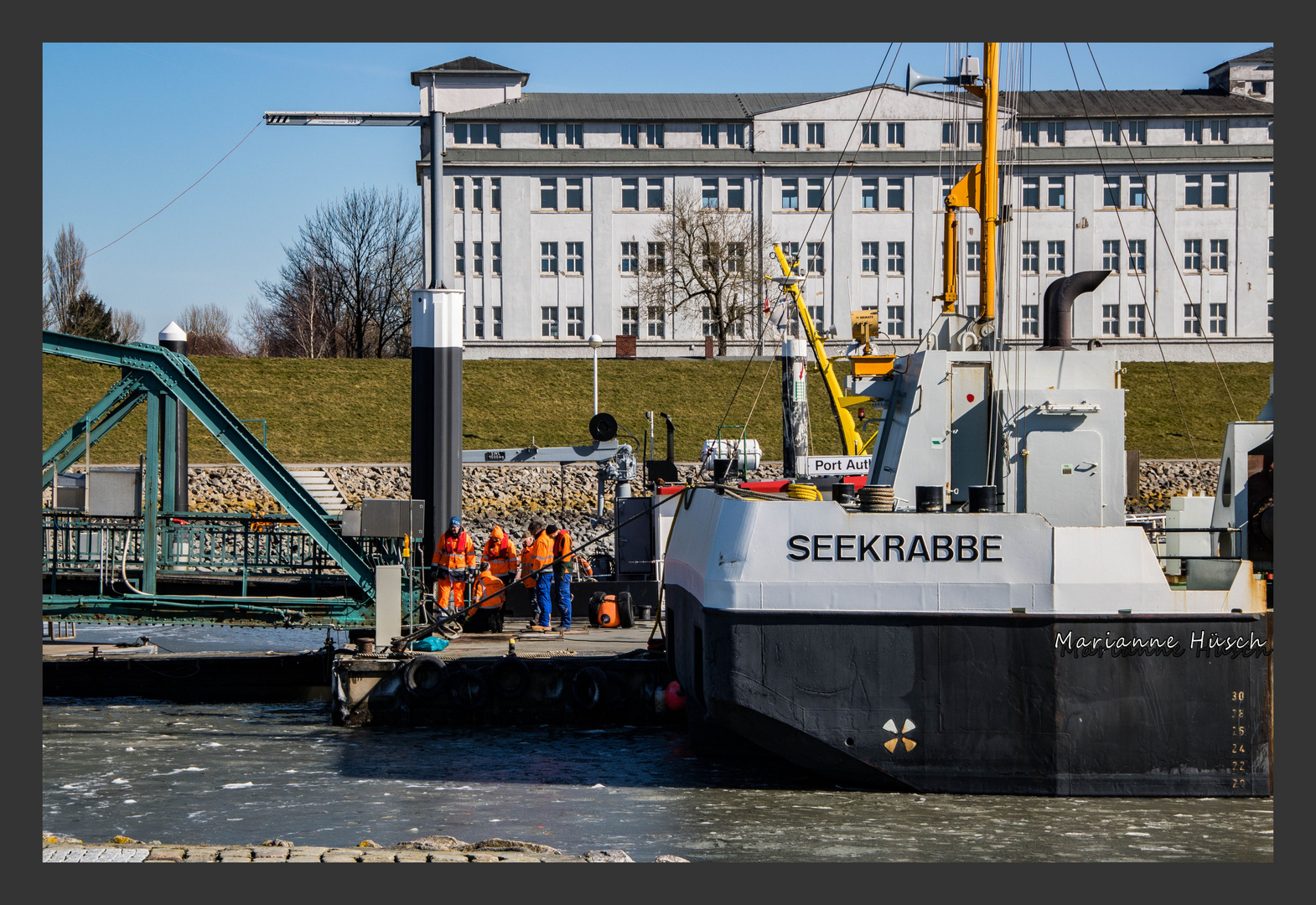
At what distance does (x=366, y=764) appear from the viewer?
1226 centimetres

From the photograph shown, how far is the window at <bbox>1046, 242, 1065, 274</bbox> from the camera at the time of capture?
59219 mm

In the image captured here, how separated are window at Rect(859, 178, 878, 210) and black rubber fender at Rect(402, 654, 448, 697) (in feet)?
167

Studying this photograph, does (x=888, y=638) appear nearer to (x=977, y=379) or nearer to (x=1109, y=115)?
(x=977, y=379)

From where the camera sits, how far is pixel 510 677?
13.9 m

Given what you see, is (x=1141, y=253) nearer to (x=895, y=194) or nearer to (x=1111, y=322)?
(x=1111, y=322)

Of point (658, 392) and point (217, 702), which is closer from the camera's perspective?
point (217, 702)

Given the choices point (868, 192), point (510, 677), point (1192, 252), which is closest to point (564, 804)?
point (510, 677)

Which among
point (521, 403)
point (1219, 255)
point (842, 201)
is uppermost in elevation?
point (842, 201)

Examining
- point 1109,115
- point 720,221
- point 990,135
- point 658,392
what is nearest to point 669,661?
point 990,135

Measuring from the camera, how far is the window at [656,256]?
A: 6156 cm

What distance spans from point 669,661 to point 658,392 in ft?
124

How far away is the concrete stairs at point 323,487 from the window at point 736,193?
28572mm

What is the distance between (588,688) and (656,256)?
163ft

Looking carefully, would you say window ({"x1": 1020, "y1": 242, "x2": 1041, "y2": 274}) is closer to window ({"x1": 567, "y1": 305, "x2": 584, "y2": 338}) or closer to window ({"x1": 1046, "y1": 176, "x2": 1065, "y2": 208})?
window ({"x1": 1046, "y1": 176, "x2": 1065, "y2": 208})
